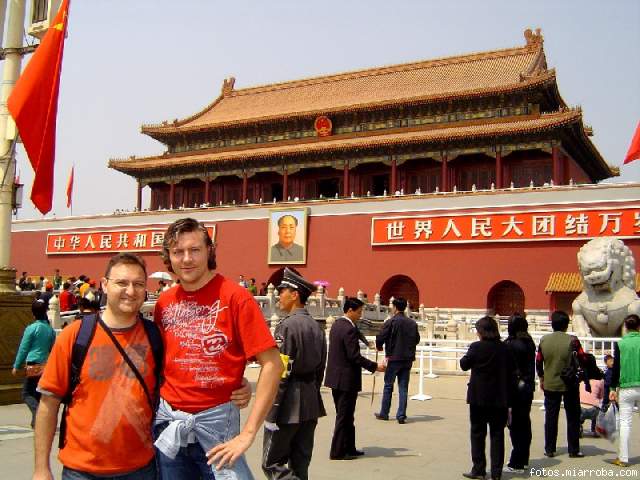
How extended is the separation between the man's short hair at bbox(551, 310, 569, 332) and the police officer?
234 cm

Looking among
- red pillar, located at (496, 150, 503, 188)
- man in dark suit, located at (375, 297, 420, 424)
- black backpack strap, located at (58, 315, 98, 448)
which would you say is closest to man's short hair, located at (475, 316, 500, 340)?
man in dark suit, located at (375, 297, 420, 424)

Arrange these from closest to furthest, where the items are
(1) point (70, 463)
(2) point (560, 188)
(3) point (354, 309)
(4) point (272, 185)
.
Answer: (1) point (70, 463)
(3) point (354, 309)
(2) point (560, 188)
(4) point (272, 185)

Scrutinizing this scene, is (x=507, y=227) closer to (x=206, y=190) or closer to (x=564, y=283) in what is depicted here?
(x=564, y=283)

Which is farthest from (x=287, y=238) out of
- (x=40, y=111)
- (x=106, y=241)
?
(x=40, y=111)

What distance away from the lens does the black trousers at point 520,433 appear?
202 inches

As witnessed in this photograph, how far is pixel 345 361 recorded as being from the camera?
5.54m

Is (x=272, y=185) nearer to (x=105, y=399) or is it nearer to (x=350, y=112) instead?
(x=350, y=112)

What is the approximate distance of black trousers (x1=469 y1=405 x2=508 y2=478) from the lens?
4.82m

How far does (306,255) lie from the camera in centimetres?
2317

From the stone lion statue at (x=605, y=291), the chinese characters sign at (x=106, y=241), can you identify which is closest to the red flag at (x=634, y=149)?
the stone lion statue at (x=605, y=291)

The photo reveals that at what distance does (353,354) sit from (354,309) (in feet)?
1.42

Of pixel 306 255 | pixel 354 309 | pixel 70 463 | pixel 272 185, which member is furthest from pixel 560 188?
pixel 70 463

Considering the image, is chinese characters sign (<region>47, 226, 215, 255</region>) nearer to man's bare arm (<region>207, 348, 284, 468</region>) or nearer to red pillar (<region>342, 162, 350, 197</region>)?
red pillar (<region>342, 162, 350, 197</region>)

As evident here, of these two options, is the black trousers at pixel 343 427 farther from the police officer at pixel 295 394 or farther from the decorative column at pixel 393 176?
the decorative column at pixel 393 176
